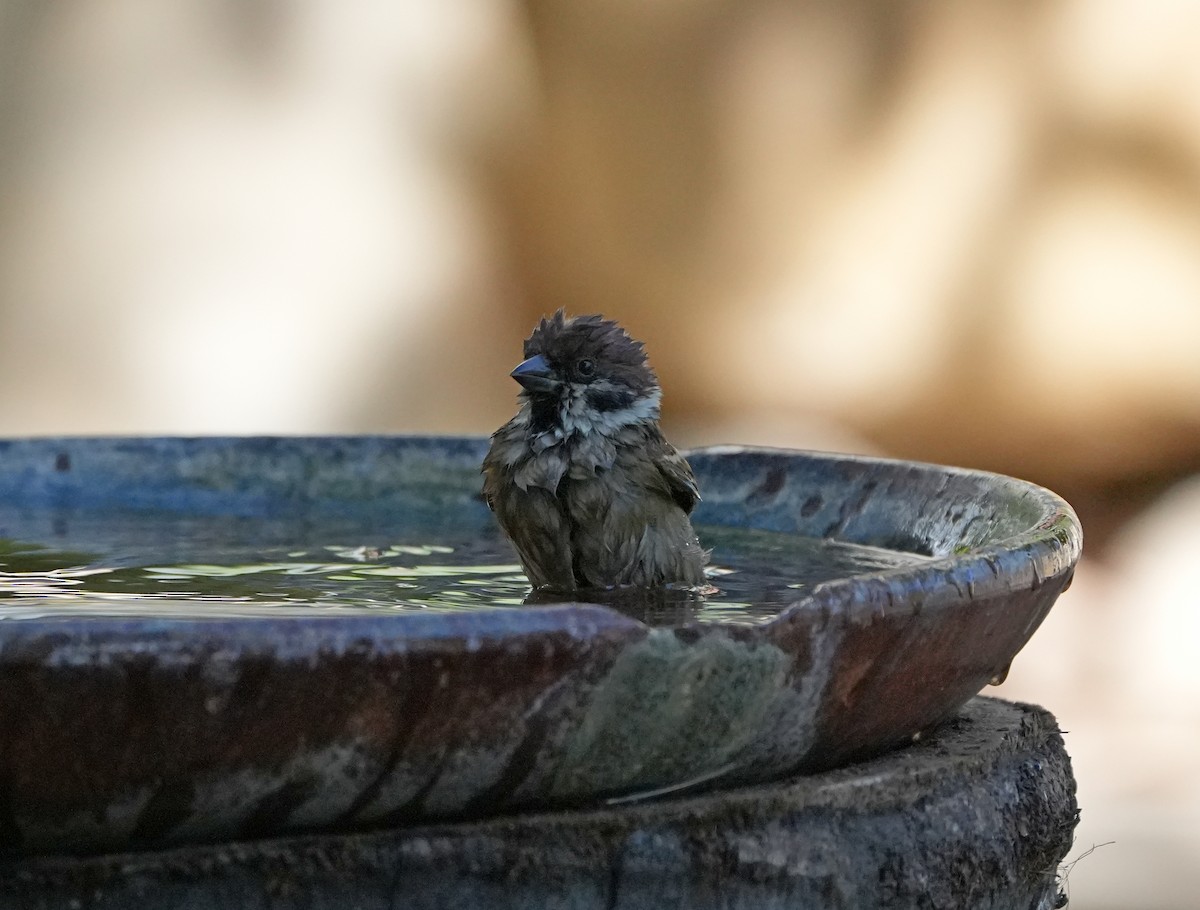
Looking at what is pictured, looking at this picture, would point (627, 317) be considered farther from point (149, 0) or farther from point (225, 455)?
point (225, 455)

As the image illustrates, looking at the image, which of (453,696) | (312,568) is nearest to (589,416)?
(312,568)

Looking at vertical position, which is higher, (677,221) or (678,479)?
(677,221)

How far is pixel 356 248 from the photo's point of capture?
9898 millimetres

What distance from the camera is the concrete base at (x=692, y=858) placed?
Answer: 168cm

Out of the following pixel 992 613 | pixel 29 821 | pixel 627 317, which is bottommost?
pixel 29 821

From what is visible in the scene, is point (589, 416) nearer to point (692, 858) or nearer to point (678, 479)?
point (678, 479)

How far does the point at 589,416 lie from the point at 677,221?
22.0 feet

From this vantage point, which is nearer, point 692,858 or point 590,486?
point 692,858

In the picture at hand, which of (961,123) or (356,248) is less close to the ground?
(961,123)

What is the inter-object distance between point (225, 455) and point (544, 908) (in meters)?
2.39

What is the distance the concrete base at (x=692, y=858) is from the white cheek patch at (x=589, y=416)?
1.20 metres

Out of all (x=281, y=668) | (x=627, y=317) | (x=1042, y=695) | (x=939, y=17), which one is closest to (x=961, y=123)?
(x=939, y=17)

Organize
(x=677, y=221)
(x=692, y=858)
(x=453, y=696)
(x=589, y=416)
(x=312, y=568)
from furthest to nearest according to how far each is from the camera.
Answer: (x=677, y=221), (x=589, y=416), (x=312, y=568), (x=692, y=858), (x=453, y=696)

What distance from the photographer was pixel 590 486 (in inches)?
123
